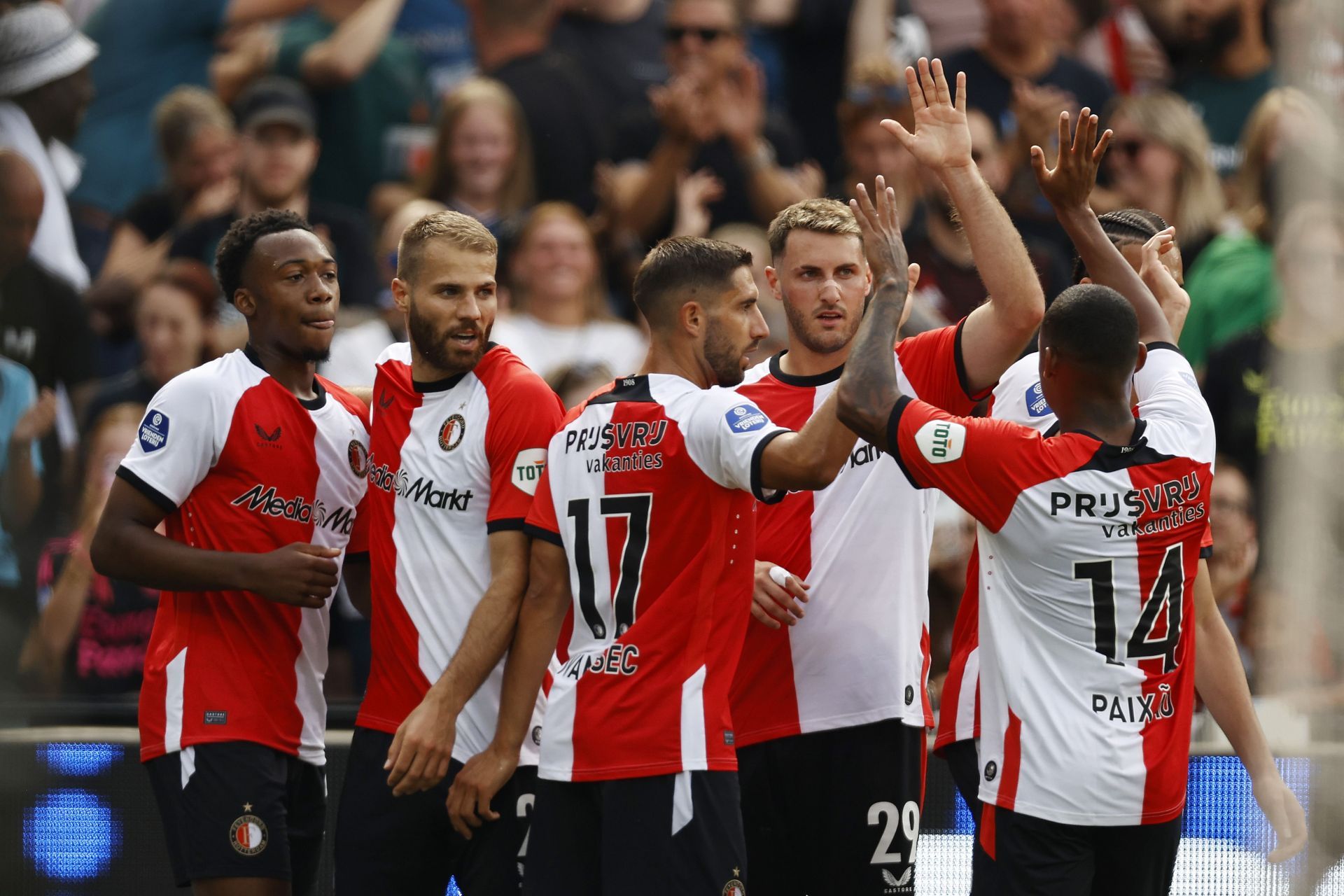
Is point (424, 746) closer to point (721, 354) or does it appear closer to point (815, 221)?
point (721, 354)

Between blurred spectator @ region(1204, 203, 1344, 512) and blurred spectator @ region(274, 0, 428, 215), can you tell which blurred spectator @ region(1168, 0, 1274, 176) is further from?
blurred spectator @ region(274, 0, 428, 215)

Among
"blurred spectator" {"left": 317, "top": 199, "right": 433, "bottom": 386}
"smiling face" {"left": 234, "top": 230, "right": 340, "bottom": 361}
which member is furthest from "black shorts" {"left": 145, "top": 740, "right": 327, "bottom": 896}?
"blurred spectator" {"left": 317, "top": 199, "right": 433, "bottom": 386}

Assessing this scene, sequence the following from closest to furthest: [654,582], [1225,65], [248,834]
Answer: [654,582], [248,834], [1225,65]

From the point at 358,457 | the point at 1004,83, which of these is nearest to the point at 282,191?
the point at 358,457

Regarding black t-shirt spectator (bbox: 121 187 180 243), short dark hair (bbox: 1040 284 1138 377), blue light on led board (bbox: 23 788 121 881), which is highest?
black t-shirt spectator (bbox: 121 187 180 243)

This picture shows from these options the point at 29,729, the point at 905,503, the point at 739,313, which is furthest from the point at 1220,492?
the point at 29,729

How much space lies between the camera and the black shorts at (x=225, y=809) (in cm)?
479

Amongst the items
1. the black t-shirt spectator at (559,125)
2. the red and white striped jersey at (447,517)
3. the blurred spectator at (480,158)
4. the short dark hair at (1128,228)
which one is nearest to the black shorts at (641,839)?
the red and white striped jersey at (447,517)

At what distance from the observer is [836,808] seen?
16.6 feet

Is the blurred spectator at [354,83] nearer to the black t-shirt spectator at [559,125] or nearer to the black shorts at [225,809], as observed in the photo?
the black t-shirt spectator at [559,125]

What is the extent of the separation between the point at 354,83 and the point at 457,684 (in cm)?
540

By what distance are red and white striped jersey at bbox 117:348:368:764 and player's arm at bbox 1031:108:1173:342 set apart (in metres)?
2.43

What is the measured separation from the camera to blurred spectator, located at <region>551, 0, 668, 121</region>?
9258 mm

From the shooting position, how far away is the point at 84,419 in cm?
848
